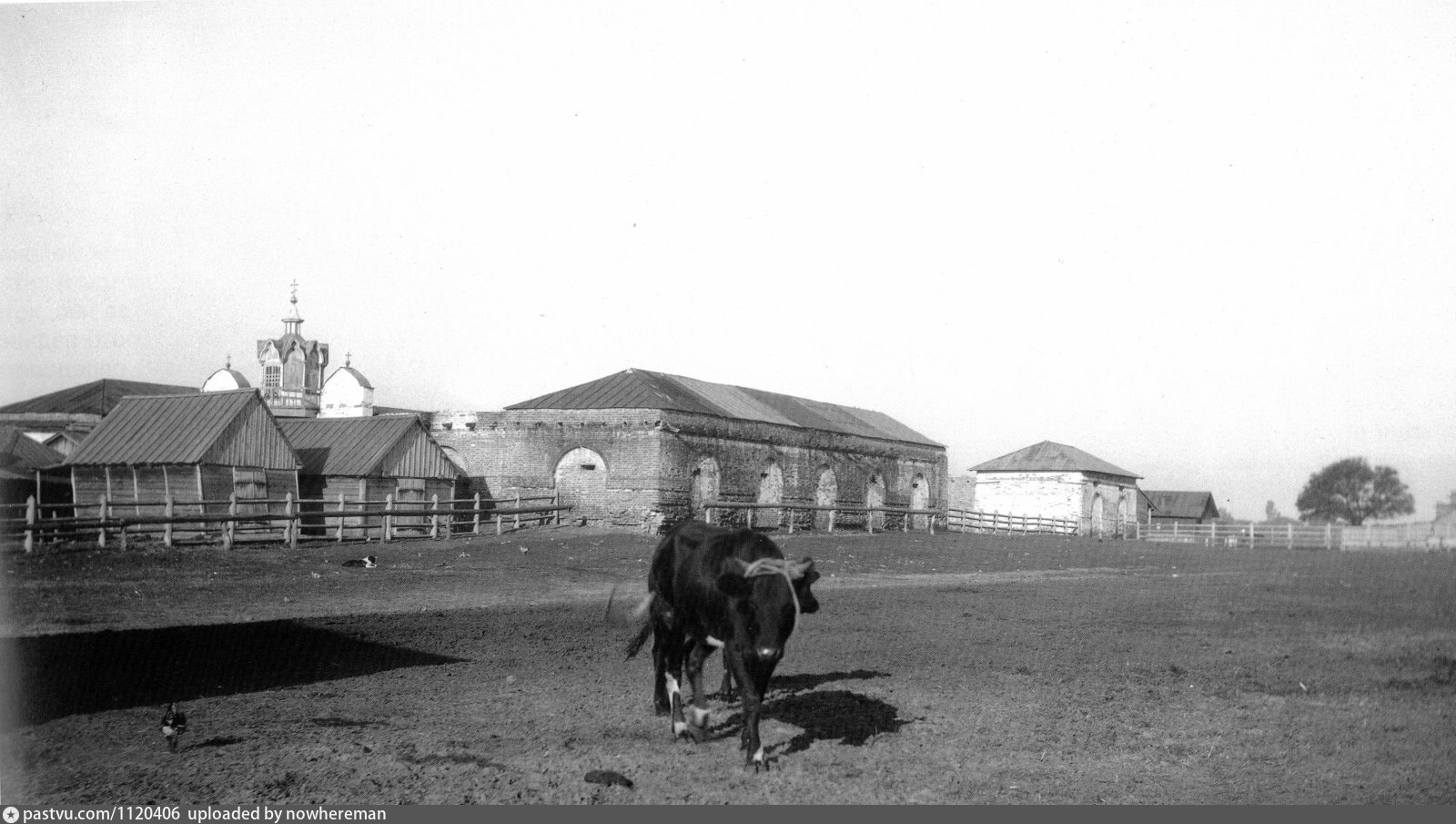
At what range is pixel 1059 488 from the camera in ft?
173

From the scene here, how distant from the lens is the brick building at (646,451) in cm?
3509

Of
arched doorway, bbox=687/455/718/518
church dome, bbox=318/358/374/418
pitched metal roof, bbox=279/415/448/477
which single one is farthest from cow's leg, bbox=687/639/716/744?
church dome, bbox=318/358/374/418

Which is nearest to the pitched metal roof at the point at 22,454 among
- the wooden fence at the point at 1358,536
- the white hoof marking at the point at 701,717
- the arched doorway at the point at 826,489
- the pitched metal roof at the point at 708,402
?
the pitched metal roof at the point at 708,402

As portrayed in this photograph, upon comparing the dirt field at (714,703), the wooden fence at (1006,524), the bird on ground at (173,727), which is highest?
the bird on ground at (173,727)

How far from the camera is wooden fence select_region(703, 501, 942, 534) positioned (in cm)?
3625

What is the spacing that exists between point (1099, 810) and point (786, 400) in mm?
41690

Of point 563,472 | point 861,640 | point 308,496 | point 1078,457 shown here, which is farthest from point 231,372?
point 861,640

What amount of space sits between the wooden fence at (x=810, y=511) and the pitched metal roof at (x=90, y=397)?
56.3 ft

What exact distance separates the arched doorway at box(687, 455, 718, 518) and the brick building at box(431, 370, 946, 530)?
0.04m

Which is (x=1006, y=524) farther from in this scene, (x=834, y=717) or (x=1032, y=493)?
(x=834, y=717)

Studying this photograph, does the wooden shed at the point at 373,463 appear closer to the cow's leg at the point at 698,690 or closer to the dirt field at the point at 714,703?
the dirt field at the point at 714,703

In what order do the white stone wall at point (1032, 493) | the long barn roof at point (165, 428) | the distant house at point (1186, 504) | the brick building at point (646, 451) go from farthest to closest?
1. the distant house at point (1186, 504)
2. the white stone wall at point (1032, 493)
3. the brick building at point (646, 451)
4. the long barn roof at point (165, 428)

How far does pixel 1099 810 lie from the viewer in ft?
24.0

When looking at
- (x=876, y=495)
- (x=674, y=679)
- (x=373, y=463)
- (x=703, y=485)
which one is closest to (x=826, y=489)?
(x=876, y=495)
